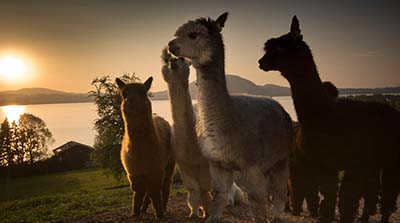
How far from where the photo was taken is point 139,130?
679cm

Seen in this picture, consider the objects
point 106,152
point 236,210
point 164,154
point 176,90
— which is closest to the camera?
point 176,90

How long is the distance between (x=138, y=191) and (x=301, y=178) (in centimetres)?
310

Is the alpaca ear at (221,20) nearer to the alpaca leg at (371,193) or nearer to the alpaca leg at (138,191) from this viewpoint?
the alpaca leg at (371,193)

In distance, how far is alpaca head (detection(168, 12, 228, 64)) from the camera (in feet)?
16.0

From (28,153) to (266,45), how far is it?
131 feet

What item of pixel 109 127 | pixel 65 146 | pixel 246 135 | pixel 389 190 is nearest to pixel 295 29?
pixel 246 135

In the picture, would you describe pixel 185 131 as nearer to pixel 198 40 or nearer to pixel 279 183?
pixel 279 183

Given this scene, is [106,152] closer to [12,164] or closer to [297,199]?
[12,164]

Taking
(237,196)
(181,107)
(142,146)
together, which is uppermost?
(181,107)

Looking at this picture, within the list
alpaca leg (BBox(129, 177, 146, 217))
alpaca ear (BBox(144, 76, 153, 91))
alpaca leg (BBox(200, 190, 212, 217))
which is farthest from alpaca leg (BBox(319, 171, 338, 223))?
alpaca ear (BBox(144, 76, 153, 91))

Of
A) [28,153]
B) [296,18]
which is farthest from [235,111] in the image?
[28,153]

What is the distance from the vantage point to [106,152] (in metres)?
23.7

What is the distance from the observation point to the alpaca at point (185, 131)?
6.63m

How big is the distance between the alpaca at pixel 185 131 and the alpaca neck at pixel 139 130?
46cm
